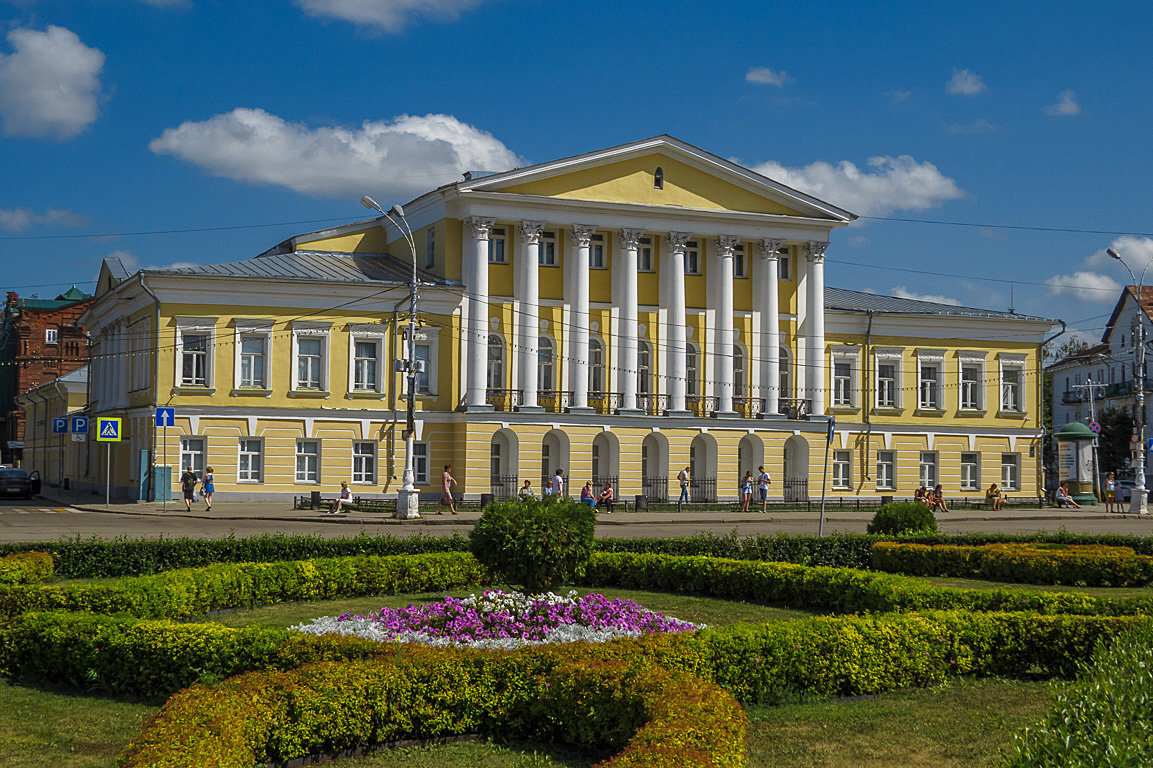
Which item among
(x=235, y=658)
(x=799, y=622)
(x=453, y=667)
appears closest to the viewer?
(x=453, y=667)

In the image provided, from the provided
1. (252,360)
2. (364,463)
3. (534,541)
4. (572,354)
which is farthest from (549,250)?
(534,541)

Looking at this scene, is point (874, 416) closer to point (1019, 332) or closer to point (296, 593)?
point (1019, 332)

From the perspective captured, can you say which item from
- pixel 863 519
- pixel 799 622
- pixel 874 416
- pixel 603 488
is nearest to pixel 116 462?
pixel 603 488

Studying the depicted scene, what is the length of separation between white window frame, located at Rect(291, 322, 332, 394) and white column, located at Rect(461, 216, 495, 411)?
550 centimetres

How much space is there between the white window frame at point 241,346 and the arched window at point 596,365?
13176mm

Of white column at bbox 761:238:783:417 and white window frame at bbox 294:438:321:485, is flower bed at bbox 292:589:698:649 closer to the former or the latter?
white window frame at bbox 294:438:321:485

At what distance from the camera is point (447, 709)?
33.0ft

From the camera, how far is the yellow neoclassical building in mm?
42875

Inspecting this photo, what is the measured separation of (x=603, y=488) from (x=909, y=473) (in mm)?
16176

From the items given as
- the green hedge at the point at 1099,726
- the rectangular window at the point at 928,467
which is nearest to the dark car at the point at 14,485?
the rectangular window at the point at 928,467

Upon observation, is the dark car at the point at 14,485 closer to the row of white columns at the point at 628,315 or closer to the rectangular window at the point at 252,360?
the rectangular window at the point at 252,360

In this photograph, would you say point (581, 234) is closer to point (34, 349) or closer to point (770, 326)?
point (770, 326)

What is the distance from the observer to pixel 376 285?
4378 cm

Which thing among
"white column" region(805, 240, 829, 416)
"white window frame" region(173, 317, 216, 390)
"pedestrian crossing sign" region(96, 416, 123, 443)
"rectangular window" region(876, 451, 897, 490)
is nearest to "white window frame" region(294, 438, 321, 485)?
"white window frame" region(173, 317, 216, 390)
